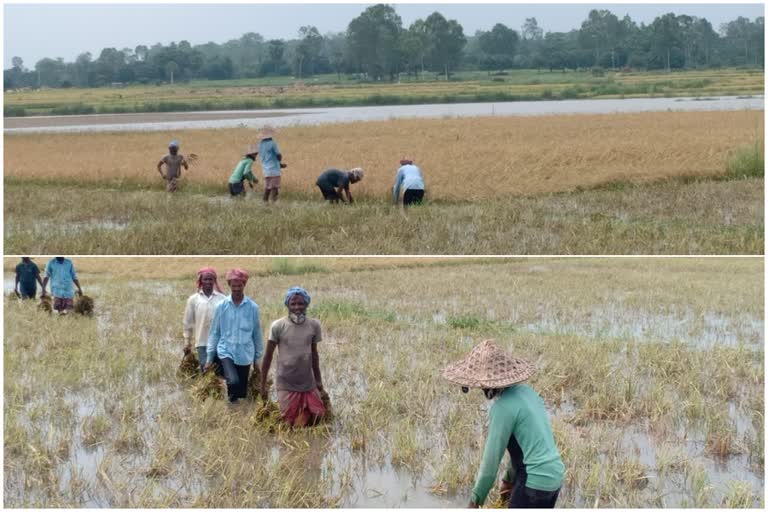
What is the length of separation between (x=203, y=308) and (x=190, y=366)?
660mm

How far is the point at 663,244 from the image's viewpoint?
869 centimetres

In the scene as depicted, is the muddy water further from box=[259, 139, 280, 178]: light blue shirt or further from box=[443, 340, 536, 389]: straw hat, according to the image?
box=[443, 340, 536, 389]: straw hat

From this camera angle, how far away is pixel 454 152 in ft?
49.9

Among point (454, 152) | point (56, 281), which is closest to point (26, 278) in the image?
point (56, 281)

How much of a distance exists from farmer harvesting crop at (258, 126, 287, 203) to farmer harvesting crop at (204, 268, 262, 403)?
4350 millimetres

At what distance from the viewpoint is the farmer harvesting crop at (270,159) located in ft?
32.5

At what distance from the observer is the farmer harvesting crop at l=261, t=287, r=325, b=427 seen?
17.1 feet

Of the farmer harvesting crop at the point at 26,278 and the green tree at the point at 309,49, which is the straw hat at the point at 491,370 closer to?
the farmer harvesting crop at the point at 26,278

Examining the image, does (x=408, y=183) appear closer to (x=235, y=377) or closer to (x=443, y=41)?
(x=235, y=377)

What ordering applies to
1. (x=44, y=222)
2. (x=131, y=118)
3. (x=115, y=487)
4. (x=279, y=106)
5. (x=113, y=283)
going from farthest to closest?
(x=279, y=106), (x=131, y=118), (x=113, y=283), (x=44, y=222), (x=115, y=487)

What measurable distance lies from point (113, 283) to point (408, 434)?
10.9 metres

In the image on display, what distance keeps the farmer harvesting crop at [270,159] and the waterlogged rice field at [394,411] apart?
1584mm

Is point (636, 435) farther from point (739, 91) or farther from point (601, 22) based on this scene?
point (601, 22)

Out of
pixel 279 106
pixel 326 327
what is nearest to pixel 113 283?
pixel 326 327
